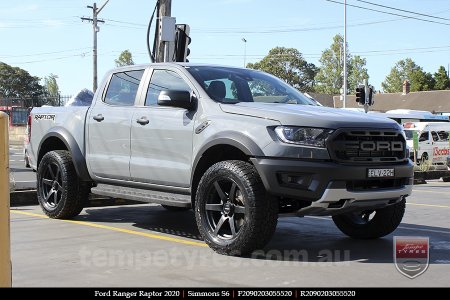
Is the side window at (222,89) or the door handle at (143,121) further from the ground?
the side window at (222,89)

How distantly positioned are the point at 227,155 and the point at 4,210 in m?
2.65

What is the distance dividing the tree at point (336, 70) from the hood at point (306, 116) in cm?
8469

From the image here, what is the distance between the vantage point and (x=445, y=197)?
1185 cm

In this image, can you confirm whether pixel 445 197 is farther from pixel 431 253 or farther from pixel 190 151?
pixel 190 151

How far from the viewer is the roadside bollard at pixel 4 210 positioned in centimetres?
371

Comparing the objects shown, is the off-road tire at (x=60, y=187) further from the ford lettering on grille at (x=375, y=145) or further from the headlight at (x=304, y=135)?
the ford lettering on grille at (x=375, y=145)

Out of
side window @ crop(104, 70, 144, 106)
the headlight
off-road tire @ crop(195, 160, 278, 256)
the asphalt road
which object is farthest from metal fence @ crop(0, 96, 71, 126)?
the headlight

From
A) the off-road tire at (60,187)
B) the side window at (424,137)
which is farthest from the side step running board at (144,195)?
the side window at (424,137)

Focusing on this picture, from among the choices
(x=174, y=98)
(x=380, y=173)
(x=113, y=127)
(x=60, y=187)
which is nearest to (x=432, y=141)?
(x=60, y=187)

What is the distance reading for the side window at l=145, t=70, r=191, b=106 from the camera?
661cm

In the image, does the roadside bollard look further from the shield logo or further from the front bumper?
the shield logo

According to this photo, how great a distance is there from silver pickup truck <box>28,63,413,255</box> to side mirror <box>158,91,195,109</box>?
0.01 m

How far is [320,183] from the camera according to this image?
5.14 m

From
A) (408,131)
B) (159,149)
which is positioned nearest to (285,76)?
(408,131)
